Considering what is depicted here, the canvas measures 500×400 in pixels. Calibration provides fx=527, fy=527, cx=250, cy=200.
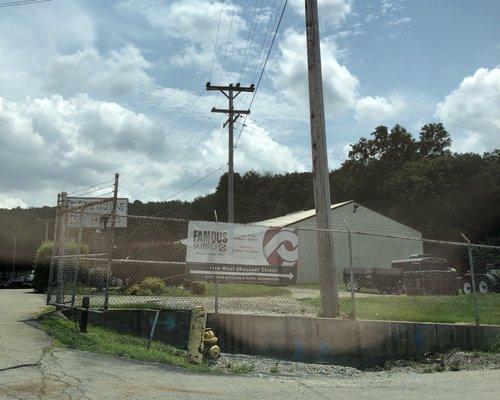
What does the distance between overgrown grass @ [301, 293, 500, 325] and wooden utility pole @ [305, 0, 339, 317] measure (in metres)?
1.33

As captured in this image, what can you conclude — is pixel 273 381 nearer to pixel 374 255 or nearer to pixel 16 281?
pixel 374 255

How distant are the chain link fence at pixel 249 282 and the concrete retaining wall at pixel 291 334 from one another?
0.44 meters

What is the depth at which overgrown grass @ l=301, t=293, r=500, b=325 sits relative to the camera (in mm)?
12328

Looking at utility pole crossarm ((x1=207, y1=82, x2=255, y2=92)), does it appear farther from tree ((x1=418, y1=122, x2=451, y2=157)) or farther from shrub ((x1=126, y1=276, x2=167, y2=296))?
tree ((x1=418, y1=122, x2=451, y2=157))

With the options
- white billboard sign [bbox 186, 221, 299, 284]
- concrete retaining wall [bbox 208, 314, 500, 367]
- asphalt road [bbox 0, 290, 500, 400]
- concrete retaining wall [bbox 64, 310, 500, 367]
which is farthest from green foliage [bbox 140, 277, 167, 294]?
asphalt road [bbox 0, 290, 500, 400]

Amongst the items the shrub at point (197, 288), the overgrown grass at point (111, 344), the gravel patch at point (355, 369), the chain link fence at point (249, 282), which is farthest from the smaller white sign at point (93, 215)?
the gravel patch at point (355, 369)

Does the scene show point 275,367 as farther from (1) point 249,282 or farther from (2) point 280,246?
(2) point 280,246

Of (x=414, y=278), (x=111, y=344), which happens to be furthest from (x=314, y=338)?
(x=414, y=278)

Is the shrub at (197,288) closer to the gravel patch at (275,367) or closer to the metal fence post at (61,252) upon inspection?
the metal fence post at (61,252)

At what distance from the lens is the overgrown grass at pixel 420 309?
40.4 ft

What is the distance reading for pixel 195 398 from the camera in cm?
604

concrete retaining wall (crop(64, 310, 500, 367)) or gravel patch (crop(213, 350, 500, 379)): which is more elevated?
concrete retaining wall (crop(64, 310, 500, 367))

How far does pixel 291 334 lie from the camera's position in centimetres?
1042

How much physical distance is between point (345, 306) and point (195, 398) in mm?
8643
